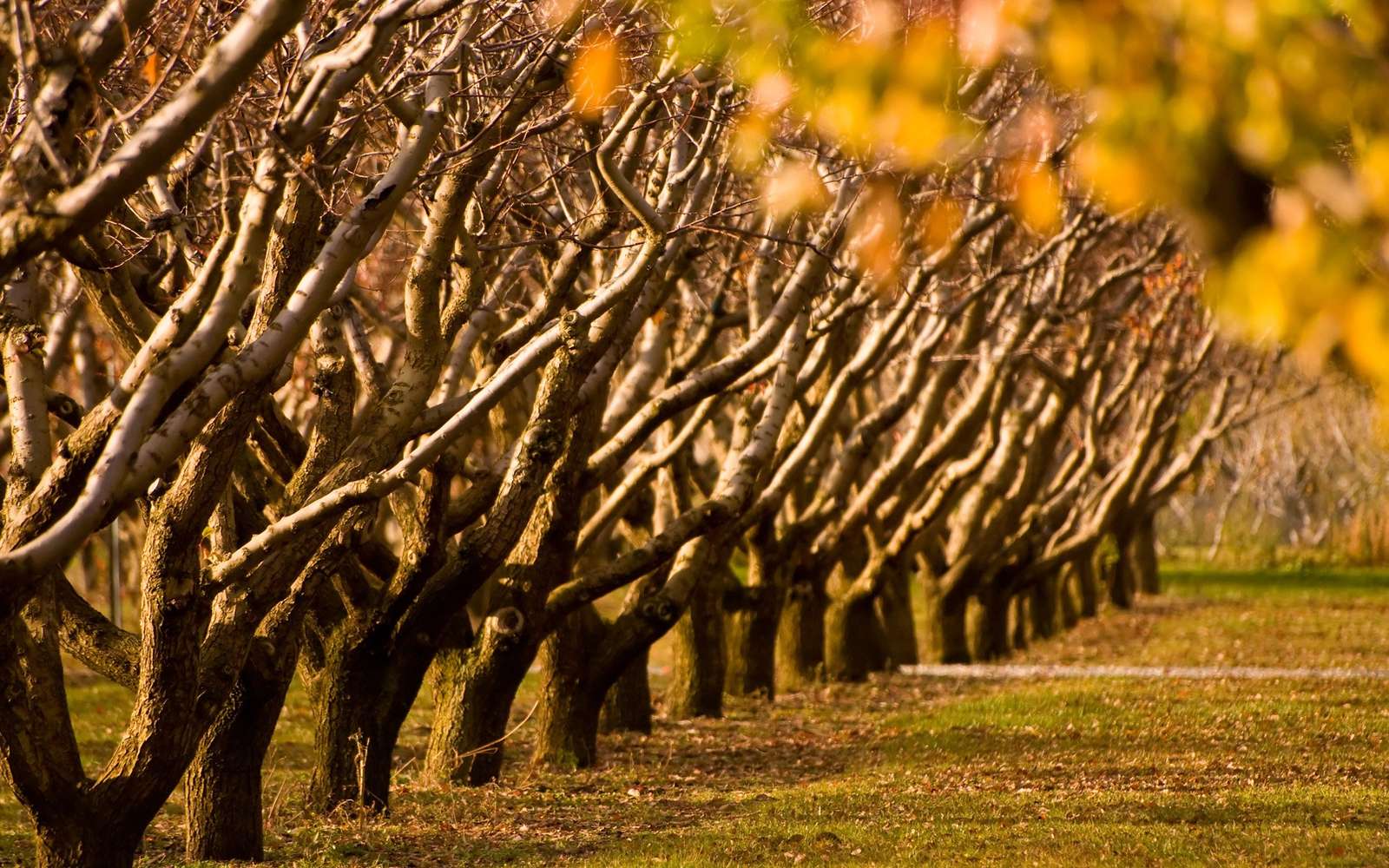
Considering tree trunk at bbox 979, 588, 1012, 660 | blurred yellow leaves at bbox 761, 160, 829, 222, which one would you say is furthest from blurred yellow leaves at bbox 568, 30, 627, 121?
tree trunk at bbox 979, 588, 1012, 660

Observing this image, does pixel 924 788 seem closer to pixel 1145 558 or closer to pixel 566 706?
pixel 566 706

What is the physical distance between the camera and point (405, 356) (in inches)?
364

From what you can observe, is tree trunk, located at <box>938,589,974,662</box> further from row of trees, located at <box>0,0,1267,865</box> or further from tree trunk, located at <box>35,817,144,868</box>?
tree trunk, located at <box>35,817,144,868</box>

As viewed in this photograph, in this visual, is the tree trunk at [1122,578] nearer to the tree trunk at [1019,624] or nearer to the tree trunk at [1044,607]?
the tree trunk at [1044,607]

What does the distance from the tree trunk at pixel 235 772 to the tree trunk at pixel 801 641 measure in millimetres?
11094

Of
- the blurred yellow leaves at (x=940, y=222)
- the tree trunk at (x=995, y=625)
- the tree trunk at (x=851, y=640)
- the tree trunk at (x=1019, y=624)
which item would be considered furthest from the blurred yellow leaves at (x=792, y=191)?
the tree trunk at (x=1019, y=624)

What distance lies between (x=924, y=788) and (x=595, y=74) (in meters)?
5.15

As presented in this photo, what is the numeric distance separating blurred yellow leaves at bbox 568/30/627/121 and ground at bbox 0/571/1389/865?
393 cm

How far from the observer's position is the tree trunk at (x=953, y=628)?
77.8ft

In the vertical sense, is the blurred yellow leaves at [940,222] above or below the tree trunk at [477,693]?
above

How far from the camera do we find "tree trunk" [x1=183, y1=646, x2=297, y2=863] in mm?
8656

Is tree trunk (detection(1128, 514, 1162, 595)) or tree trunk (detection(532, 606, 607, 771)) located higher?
tree trunk (detection(1128, 514, 1162, 595))

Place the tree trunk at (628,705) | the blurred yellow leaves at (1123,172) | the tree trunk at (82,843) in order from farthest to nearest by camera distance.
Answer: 1. the tree trunk at (628,705)
2. the tree trunk at (82,843)
3. the blurred yellow leaves at (1123,172)

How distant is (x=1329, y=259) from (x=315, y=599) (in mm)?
7776
